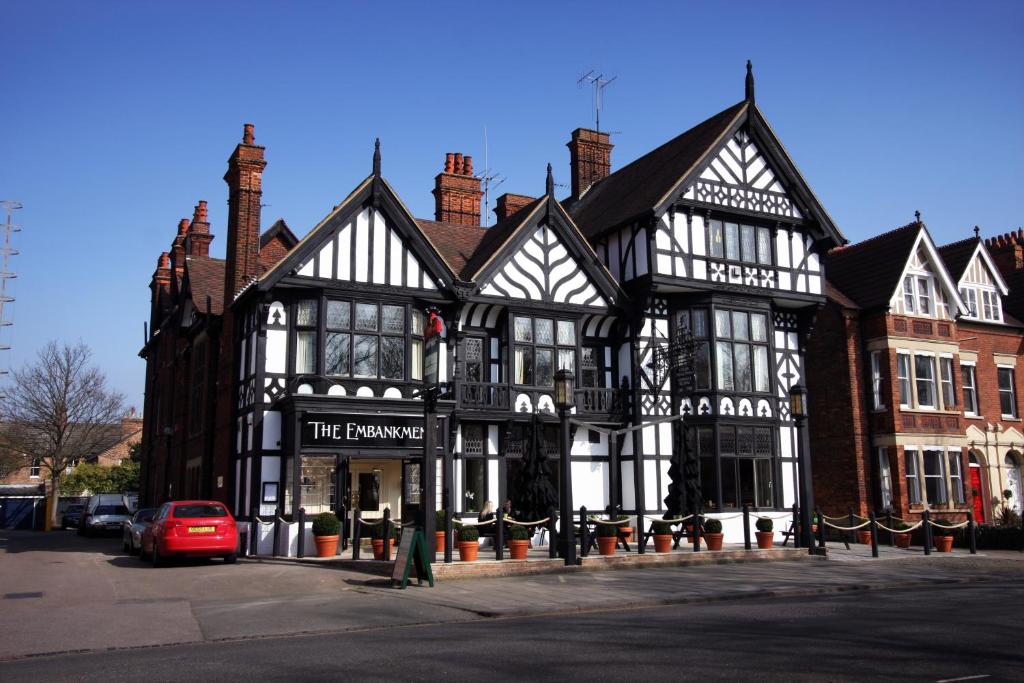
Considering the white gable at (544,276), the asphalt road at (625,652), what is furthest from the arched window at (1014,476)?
the asphalt road at (625,652)

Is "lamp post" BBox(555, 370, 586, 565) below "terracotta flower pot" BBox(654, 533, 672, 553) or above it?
above

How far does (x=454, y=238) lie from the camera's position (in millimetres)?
30625

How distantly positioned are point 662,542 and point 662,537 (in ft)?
0.48

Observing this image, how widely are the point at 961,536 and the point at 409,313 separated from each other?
1775 centimetres

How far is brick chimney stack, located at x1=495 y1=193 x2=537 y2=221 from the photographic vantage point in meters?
35.0

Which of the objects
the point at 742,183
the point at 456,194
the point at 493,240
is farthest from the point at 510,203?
the point at 742,183

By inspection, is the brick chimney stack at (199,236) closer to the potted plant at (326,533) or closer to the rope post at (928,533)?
the potted plant at (326,533)

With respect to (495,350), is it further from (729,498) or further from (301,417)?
(729,498)

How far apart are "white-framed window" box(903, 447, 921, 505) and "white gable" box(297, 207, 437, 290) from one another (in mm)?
17119

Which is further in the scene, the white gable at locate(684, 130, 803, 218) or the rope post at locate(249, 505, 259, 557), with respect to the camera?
the white gable at locate(684, 130, 803, 218)

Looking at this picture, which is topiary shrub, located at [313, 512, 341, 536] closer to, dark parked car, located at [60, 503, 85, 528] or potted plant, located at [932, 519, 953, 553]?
potted plant, located at [932, 519, 953, 553]

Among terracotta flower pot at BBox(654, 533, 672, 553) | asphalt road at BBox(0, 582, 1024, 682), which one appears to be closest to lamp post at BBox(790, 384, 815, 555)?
terracotta flower pot at BBox(654, 533, 672, 553)

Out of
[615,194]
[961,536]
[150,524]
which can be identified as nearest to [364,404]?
[150,524]

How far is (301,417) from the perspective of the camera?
75.8ft
